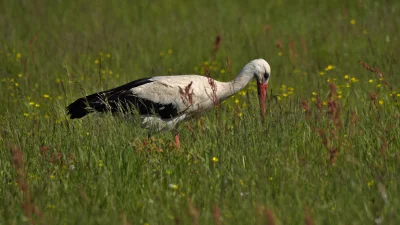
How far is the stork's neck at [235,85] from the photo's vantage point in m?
7.12

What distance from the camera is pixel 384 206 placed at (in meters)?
4.12

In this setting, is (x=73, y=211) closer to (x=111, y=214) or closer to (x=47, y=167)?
(x=111, y=214)

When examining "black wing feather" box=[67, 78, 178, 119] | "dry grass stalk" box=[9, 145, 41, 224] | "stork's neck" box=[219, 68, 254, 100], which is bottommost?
"stork's neck" box=[219, 68, 254, 100]

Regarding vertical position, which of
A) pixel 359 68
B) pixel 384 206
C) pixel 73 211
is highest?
pixel 73 211

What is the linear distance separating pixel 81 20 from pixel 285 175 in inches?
302

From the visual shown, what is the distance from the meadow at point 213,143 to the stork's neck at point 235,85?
9.0 inches

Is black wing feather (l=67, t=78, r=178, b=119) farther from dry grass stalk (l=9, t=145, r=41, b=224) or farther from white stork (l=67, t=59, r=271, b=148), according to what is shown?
dry grass stalk (l=9, t=145, r=41, b=224)

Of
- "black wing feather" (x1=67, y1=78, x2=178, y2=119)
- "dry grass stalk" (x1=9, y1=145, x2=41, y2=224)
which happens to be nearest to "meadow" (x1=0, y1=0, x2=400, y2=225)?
"dry grass stalk" (x1=9, y1=145, x2=41, y2=224)

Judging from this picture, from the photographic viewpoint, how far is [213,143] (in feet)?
17.6

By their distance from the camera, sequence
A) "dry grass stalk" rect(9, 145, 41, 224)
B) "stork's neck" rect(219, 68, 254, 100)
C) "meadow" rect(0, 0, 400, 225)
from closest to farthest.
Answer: "dry grass stalk" rect(9, 145, 41, 224), "meadow" rect(0, 0, 400, 225), "stork's neck" rect(219, 68, 254, 100)

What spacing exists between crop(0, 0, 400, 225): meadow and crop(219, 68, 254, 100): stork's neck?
0.75 ft

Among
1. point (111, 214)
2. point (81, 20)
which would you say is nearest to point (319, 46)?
point (81, 20)

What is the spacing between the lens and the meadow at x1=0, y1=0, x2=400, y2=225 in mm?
4270

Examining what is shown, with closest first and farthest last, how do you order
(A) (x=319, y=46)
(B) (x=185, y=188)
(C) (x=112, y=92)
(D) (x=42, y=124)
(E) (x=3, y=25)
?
1. (B) (x=185, y=188)
2. (D) (x=42, y=124)
3. (C) (x=112, y=92)
4. (A) (x=319, y=46)
5. (E) (x=3, y=25)
